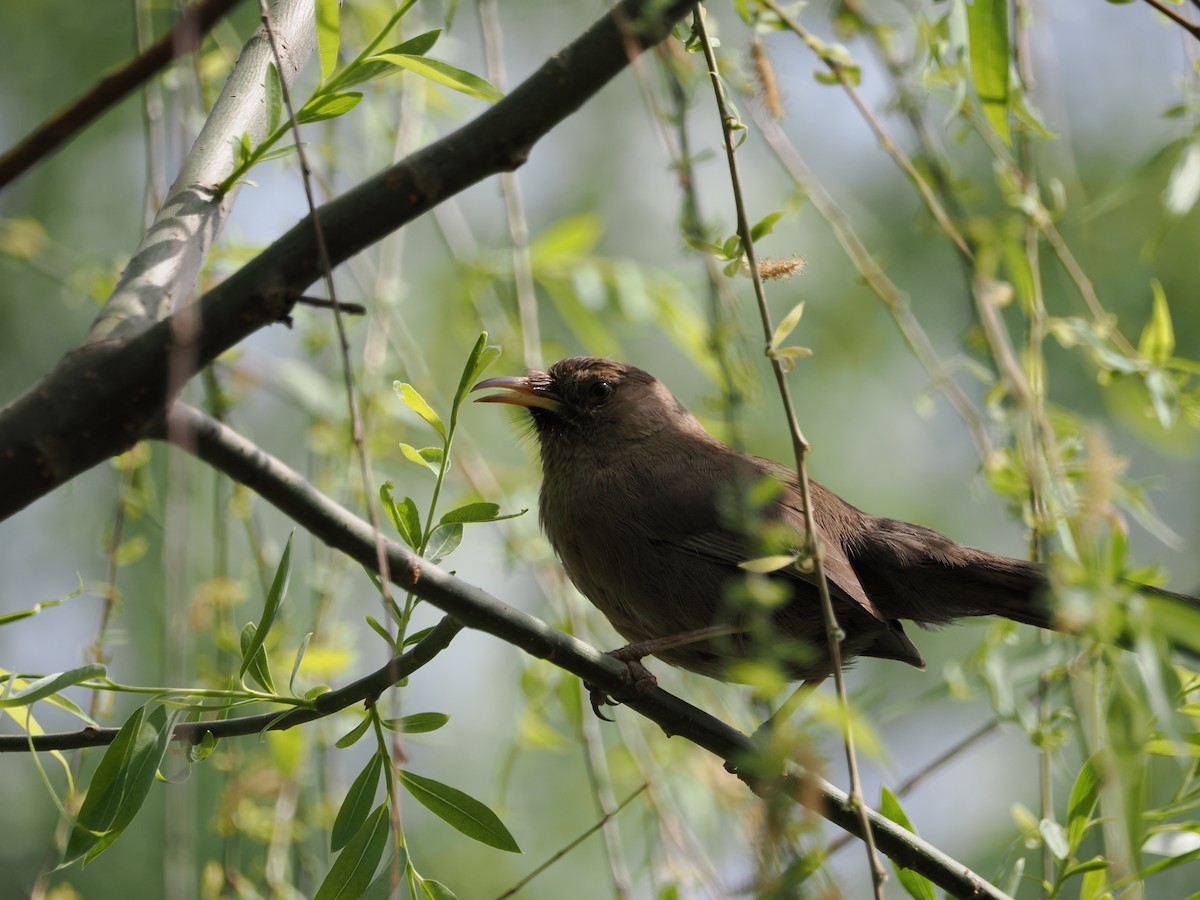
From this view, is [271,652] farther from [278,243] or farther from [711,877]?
[278,243]

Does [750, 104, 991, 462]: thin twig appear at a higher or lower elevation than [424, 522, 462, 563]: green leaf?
higher

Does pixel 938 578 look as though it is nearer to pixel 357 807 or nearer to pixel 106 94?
pixel 357 807

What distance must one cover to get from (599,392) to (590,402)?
55 mm

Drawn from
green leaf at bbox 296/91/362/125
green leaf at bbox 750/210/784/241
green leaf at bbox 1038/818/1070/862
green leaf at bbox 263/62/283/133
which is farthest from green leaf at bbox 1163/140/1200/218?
green leaf at bbox 263/62/283/133

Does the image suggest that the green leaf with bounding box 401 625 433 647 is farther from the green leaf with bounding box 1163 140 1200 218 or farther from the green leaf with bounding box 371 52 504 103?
the green leaf with bounding box 1163 140 1200 218

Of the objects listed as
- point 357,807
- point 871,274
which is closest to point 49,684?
point 357,807

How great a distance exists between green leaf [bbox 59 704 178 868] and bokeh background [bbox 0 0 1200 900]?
87 centimetres

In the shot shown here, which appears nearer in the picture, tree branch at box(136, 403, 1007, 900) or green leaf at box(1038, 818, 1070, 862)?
tree branch at box(136, 403, 1007, 900)

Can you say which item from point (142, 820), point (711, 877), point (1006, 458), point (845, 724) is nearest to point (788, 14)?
point (1006, 458)

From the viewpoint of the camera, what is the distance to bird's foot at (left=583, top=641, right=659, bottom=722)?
2434 millimetres

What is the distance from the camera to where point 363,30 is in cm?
432

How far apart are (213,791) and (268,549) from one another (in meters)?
3.22

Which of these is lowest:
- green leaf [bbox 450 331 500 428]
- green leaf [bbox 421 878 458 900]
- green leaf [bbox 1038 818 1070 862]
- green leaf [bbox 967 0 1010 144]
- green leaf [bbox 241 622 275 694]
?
green leaf [bbox 1038 818 1070 862]

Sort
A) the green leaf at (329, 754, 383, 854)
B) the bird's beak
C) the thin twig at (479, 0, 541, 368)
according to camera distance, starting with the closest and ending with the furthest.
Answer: the green leaf at (329, 754, 383, 854) → the thin twig at (479, 0, 541, 368) → the bird's beak
